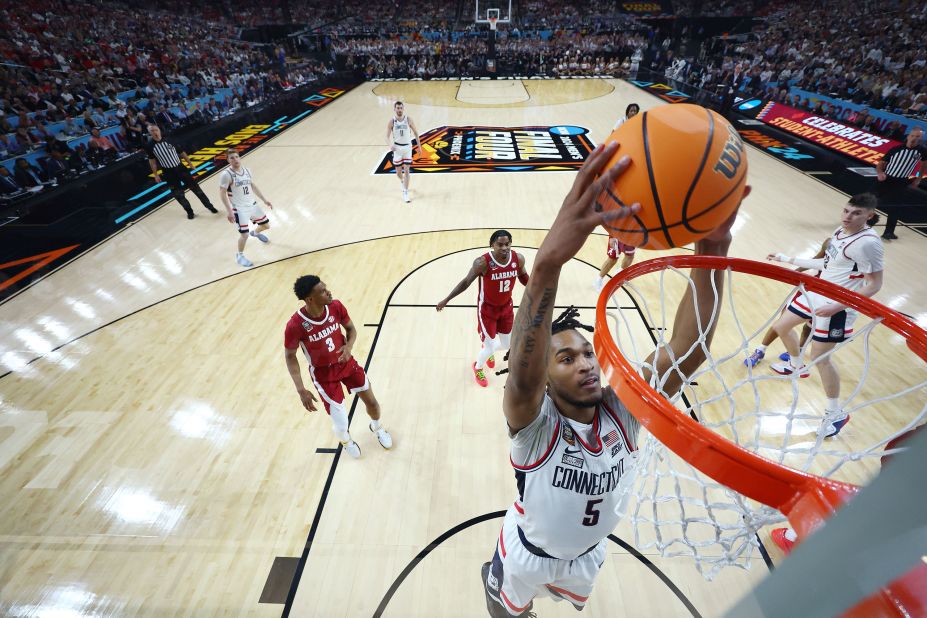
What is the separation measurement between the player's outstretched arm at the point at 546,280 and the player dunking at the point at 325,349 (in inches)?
76.4

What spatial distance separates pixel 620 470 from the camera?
69.5 inches

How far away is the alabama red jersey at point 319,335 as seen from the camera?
306 cm

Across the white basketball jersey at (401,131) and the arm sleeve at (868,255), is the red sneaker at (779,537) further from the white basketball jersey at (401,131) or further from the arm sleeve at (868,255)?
the white basketball jersey at (401,131)

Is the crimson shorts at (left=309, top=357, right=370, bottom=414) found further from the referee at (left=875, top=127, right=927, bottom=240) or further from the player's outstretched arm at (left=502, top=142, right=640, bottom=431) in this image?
the referee at (left=875, top=127, right=927, bottom=240)

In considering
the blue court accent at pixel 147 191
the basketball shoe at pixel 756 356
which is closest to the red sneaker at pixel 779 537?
the basketball shoe at pixel 756 356

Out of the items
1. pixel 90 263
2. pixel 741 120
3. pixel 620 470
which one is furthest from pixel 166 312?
pixel 741 120

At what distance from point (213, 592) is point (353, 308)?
3254 mm

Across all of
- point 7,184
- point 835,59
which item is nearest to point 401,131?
point 7,184

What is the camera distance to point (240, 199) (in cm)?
633

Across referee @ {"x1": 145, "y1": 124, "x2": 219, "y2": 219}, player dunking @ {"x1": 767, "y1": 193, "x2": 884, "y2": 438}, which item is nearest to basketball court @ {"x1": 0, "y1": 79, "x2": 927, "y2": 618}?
player dunking @ {"x1": 767, "y1": 193, "x2": 884, "y2": 438}

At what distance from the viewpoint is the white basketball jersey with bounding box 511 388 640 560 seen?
1.67 m

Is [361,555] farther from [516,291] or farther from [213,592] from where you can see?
[516,291]

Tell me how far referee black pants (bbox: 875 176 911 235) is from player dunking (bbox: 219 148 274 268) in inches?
362

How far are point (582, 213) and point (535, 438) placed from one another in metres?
0.90
